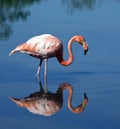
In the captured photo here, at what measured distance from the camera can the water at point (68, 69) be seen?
742 cm

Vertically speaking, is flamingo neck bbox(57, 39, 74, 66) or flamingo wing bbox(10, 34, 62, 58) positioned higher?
flamingo wing bbox(10, 34, 62, 58)

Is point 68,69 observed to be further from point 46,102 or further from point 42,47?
point 46,102

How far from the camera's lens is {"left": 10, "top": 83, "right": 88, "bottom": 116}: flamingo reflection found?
779 centimetres

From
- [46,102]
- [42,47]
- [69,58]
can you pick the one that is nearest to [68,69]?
[69,58]

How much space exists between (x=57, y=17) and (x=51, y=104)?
8.75 m

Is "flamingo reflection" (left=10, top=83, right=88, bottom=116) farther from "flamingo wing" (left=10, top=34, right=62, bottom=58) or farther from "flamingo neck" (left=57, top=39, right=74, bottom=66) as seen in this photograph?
"flamingo neck" (left=57, top=39, right=74, bottom=66)

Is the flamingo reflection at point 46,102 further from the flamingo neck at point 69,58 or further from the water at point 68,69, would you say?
the flamingo neck at point 69,58

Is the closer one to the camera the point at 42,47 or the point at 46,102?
the point at 46,102

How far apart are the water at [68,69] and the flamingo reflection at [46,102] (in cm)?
8

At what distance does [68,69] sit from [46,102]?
215 centimetres

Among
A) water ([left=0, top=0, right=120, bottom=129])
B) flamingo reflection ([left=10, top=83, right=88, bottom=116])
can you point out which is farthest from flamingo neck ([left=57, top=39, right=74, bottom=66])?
flamingo reflection ([left=10, top=83, right=88, bottom=116])

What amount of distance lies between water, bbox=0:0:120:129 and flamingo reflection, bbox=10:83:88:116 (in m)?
0.08

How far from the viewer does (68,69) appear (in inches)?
402

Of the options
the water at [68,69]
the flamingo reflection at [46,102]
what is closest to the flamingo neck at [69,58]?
the water at [68,69]
